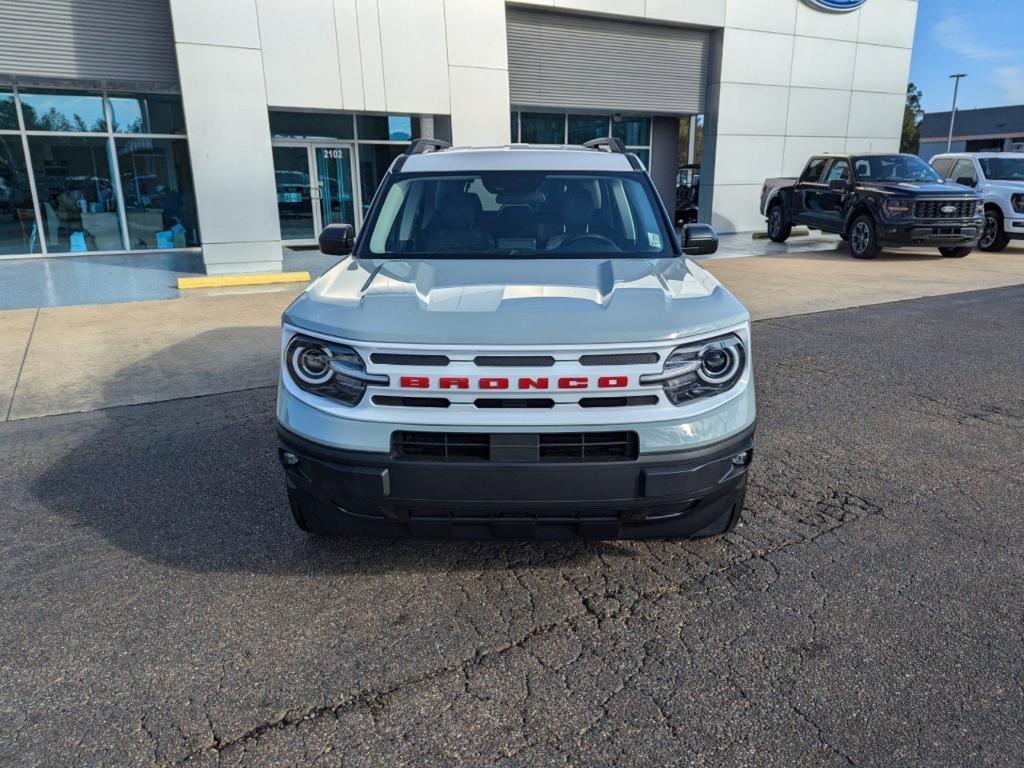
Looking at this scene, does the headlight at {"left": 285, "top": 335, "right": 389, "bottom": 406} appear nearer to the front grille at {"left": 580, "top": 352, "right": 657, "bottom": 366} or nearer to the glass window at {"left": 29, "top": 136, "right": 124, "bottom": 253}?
the front grille at {"left": 580, "top": 352, "right": 657, "bottom": 366}

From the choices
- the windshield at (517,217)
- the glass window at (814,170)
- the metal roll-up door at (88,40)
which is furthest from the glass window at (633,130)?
the windshield at (517,217)

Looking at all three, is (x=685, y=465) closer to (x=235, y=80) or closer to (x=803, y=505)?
(x=803, y=505)

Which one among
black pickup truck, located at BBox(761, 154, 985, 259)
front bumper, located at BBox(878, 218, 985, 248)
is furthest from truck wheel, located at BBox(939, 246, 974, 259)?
front bumper, located at BBox(878, 218, 985, 248)

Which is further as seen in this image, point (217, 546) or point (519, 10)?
point (519, 10)

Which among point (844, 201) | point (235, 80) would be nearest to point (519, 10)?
point (235, 80)

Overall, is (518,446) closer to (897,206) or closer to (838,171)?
(897,206)

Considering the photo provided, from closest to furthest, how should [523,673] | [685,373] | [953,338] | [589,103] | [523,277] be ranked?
1. [523,673]
2. [685,373]
3. [523,277]
4. [953,338]
5. [589,103]

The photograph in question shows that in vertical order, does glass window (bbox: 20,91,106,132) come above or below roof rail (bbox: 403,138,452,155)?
above

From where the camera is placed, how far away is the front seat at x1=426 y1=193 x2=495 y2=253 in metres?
4.01

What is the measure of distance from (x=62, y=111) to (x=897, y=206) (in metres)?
16.2

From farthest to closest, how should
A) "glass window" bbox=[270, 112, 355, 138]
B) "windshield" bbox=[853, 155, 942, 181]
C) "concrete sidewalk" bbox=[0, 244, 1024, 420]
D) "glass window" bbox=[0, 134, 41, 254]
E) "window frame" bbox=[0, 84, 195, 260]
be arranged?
"glass window" bbox=[270, 112, 355, 138], "glass window" bbox=[0, 134, 41, 254], "window frame" bbox=[0, 84, 195, 260], "windshield" bbox=[853, 155, 942, 181], "concrete sidewalk" bbox=[0, 244, 1024, 420]

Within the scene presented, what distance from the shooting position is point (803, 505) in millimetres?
3920

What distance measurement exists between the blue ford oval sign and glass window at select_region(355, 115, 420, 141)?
37.4 feet

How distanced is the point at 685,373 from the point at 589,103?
17.0 metres
